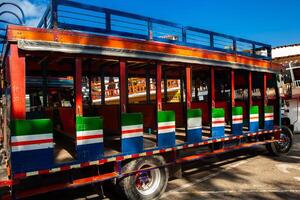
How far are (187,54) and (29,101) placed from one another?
595cm

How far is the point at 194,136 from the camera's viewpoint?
6273 millimetres

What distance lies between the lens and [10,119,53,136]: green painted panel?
386 centimetres

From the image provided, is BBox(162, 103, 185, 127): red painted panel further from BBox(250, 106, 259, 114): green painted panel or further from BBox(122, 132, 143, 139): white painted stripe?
BBox(122, 132, 143, 139): white painted stripe

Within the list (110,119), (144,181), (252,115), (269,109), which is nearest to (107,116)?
(110,119)

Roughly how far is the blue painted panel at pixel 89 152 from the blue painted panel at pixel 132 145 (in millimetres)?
460

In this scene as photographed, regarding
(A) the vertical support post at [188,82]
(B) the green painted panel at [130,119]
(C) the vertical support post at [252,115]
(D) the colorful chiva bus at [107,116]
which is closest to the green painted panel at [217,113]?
(D) the colorful chiva bus at [107,116]

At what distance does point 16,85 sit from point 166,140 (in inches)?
112

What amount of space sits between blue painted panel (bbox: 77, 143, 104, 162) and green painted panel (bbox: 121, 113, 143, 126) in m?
0.56

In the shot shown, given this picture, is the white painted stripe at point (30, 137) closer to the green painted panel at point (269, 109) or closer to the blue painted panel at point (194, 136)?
the blue painted panel at point (194, 136)

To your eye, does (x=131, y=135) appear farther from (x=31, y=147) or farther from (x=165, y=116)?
(x=31, y=147)

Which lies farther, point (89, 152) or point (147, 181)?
point (147, 181)

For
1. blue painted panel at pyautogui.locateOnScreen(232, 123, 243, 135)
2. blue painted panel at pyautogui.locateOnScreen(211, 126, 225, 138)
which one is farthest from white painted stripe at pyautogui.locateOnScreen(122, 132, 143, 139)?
blue painted panel at pyautogui.locateOnScreen(232, 123, 243, 135)

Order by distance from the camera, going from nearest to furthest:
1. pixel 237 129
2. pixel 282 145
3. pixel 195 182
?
pixel 195 182 < pixel 237 129 < pixel 282 145

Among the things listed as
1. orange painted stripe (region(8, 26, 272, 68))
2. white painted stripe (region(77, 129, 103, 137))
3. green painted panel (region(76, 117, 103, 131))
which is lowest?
white painted stripe (region(77, 129, 103, 137))
